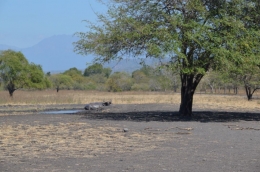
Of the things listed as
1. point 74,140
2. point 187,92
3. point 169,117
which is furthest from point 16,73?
point 74,140

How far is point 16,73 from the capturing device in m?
48.4

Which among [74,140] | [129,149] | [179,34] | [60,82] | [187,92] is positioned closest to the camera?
[129,149]

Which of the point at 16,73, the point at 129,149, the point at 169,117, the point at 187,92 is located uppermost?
the point at 16,73

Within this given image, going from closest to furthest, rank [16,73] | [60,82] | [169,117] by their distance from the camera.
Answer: [169,117]
[16,73]
[60,82]

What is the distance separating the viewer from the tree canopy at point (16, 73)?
48.1 m

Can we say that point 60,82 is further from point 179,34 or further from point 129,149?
point 129,149

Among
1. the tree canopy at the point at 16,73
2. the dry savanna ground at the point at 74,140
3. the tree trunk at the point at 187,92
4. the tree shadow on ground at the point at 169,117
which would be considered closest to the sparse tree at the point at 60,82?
the tree canopy at the point at 16,73

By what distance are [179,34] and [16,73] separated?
102 ft

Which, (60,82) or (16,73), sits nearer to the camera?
(16,73)

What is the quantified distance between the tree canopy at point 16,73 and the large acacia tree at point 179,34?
87.2 ft

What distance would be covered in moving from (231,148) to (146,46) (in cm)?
951

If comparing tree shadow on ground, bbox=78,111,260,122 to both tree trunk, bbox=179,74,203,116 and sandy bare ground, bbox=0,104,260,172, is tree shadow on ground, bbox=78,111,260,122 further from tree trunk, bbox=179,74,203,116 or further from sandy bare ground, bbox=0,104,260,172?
sandy bare ground, bbox=0,104,260,172

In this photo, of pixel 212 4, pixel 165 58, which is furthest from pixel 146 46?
pixel 212 4

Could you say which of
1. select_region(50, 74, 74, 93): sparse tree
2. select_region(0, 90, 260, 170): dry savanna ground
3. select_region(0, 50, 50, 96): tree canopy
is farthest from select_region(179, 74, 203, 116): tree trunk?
select_region(50, 74, 74, 93): sparse tree
